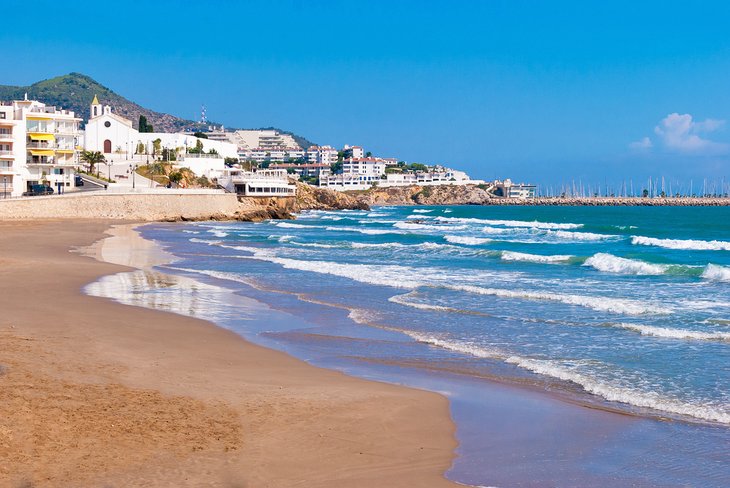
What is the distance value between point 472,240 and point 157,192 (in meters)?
32.4

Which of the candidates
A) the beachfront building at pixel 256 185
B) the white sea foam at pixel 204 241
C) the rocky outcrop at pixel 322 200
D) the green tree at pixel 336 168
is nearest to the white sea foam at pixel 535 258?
the white sea foam at pixel 204 241

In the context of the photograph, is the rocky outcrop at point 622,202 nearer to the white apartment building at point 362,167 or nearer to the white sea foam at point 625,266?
the white apartment building at point 362,167

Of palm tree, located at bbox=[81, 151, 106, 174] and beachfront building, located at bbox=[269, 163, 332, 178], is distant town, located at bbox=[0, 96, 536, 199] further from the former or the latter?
beachfront building, located at bbox=[269, 163, 332, 178]

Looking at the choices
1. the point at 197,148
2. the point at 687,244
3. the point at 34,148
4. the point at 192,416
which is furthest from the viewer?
the point at 197,148

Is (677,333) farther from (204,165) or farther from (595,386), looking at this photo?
(204,165)

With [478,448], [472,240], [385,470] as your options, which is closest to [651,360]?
[478,448]

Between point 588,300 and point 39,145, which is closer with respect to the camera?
point 588,300

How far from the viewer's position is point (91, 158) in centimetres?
8200

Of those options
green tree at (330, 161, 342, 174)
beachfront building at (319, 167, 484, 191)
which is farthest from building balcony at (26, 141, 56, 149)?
green tree at (330, 161, 342, 174)

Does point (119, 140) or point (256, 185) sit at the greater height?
point (119, 140)

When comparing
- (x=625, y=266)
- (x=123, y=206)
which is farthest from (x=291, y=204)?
(x=625, y=266)

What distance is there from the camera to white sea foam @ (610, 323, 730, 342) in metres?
13.2

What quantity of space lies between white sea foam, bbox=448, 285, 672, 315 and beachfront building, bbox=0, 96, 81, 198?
44.0 metres

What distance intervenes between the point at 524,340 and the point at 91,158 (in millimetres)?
76895
